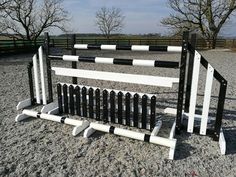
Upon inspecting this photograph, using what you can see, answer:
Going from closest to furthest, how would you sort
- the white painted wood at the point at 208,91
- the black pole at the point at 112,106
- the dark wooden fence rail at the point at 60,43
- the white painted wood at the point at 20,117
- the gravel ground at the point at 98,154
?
the gravel ground at the point at 98,154, the white painted wood at the point at 208,91, the black pole at the point at 112,106, the white painted wood at the point at 20,117, the dark wooden fence rail at the point at 60,43

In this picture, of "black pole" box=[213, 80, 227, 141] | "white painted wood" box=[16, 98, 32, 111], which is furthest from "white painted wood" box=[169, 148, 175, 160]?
"white painted wood" box=[16, 98, 32, 111]

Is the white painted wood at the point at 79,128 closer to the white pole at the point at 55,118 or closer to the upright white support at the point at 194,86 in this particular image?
the white pole at the point at 55,118

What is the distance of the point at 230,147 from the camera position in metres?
3.04

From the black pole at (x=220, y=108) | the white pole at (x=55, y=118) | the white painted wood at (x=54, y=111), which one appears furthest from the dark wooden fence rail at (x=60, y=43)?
the black pole at (x=220, y=108)

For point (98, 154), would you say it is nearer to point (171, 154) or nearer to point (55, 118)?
point (171, 154)

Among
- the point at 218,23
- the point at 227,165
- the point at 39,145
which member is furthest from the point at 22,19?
the point at 227,165

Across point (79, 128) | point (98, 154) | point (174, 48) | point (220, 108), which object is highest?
point (174, 48)

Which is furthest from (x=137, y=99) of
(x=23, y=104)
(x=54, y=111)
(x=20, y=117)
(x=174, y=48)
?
(x=23, y=104)

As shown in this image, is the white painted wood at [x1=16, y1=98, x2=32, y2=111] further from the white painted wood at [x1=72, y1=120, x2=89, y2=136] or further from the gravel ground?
the white painted wood at [x1=72, y1=120, x2=89, y2=136]

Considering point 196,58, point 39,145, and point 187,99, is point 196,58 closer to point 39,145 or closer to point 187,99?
point 187,99

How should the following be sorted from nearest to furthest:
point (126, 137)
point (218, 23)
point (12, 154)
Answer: point (12, 154), point (126, 137), point (218, 23)

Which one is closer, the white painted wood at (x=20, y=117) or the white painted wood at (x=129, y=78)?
the white painted wood at (x=129, y=78)

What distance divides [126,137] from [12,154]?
5.12 ft

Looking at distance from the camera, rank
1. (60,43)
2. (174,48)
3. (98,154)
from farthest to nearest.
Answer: (60,43)
(174,48)
(98,154)
